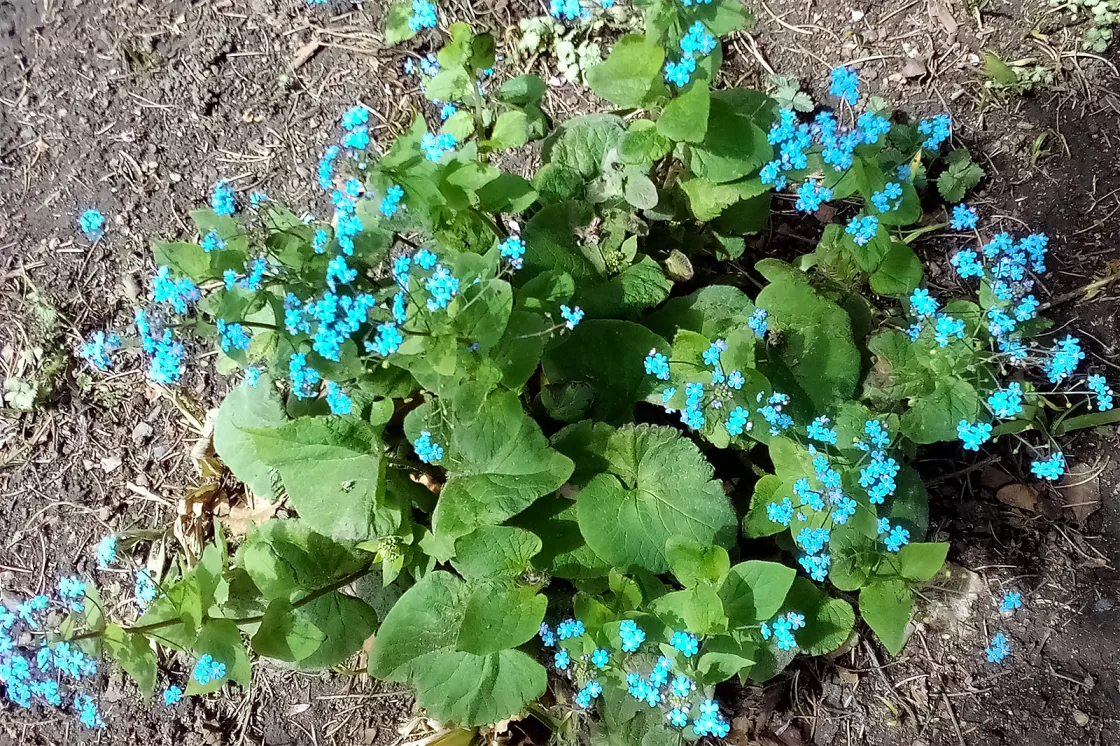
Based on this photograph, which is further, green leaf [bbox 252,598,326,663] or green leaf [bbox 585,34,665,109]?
green leaf [bbox 252,598,326,663]

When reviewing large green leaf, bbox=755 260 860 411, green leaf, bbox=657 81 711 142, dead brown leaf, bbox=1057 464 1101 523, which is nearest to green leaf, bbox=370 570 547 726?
large green leaf, bbox=755 260 860 411

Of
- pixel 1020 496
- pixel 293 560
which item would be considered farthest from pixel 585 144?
pixel 1020 496

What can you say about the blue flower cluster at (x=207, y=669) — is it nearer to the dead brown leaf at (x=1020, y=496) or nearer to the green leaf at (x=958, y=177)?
the dead brown leaf at (x=1020, y=496)

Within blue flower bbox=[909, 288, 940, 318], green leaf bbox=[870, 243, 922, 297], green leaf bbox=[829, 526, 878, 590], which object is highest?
blue flower bbox=[909, 288, 940, 318]

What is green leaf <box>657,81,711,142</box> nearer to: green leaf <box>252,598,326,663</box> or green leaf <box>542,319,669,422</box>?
green leaf <box>542,319,669,422</box>

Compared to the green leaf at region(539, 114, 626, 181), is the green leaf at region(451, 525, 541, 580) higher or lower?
lower

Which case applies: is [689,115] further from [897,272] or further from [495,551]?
[495,551]

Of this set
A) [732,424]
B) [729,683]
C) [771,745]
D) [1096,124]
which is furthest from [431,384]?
[1096,124]

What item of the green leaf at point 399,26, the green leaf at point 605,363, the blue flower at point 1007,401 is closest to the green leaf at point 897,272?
the blue flower at point 1007,401
